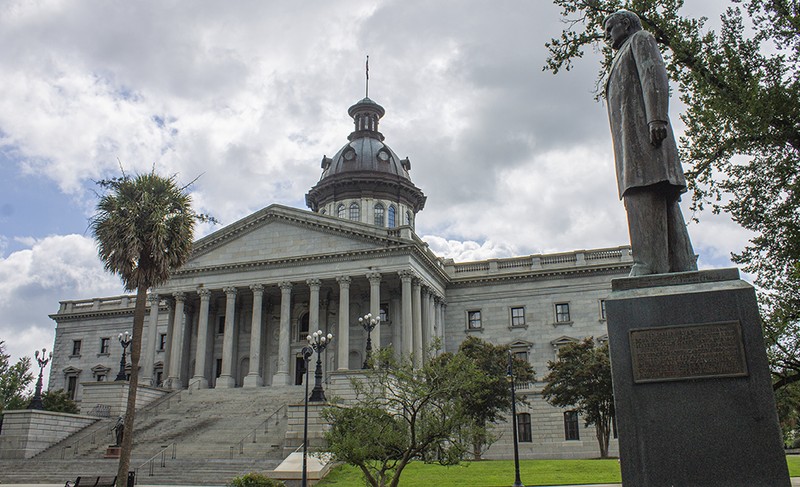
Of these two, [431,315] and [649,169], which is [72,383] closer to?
[431,315]

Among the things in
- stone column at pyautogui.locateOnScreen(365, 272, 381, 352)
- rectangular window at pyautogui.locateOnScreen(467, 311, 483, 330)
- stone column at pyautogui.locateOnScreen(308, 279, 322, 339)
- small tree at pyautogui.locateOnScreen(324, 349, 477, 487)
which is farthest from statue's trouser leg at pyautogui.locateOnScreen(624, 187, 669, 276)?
rectangular window at pyautogui.locateOnScreen(467, 311, 483, 330)

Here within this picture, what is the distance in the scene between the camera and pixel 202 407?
41.1 m

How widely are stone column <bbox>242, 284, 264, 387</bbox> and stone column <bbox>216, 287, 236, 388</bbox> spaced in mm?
1316

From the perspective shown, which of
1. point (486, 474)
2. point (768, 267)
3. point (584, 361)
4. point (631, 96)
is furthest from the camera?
point (584, 361)

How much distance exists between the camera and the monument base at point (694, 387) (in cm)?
725

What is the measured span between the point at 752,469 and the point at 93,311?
63968 mm

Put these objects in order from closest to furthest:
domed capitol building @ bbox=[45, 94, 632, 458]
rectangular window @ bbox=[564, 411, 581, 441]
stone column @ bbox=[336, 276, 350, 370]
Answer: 1. stone column @ bbox=[336, 276, 350, 370]
2. domed capitol building @ bbox=[45, 94, 632, 458]
3. rectangular window @ bbox=[564, 411, 581, 441]

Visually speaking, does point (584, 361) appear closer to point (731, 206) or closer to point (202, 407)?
point (731, 206)

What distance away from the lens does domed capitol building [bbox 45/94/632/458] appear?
44562 millimetres

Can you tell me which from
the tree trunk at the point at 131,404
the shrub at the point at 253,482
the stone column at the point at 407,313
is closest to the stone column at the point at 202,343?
the stone column at the point at 407,313

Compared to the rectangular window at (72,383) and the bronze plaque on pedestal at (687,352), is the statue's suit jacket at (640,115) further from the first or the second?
the rectangular window at (72,383)

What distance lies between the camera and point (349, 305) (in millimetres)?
48500

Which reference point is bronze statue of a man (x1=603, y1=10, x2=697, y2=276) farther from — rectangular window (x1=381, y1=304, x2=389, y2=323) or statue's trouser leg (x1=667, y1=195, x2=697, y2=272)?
rectangular window (x1=381, y1=304, x2=389, y2=323)

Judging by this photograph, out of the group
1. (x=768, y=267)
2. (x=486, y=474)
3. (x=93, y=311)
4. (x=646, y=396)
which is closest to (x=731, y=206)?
(x=768, y=267)
